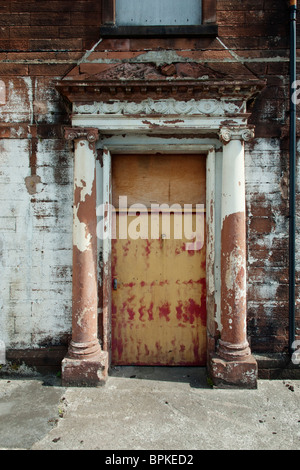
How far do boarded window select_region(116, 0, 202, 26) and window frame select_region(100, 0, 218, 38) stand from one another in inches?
6.0

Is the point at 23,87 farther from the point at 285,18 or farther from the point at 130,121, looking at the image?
the point at 285,18

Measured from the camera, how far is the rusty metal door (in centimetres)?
488

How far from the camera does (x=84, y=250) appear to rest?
4395 millimetres

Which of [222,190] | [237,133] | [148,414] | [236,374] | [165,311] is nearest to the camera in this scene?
[148,414]

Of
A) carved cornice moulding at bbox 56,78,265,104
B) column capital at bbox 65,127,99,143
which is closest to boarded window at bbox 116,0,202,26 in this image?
carved cornice moulding at bbox 56,78,265,104

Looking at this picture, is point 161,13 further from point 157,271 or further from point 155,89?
point 157,271

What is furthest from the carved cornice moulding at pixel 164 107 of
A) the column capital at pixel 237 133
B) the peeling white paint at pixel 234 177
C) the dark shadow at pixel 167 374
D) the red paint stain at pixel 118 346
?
the dark shadow at pixel 167 374

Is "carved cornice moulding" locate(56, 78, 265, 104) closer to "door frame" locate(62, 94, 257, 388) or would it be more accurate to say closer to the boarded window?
"door frame" locate(62, 94, 257, 388)

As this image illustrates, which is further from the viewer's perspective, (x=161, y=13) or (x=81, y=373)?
(x=161, y=13)

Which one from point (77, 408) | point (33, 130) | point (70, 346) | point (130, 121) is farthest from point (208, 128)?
point (77, 408)

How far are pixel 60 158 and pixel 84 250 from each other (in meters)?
1.38

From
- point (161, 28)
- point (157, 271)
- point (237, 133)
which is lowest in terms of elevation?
point (157, 271)

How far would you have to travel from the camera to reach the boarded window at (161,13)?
468 cm

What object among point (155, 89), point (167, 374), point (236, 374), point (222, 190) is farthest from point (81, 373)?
point (155, 89)
